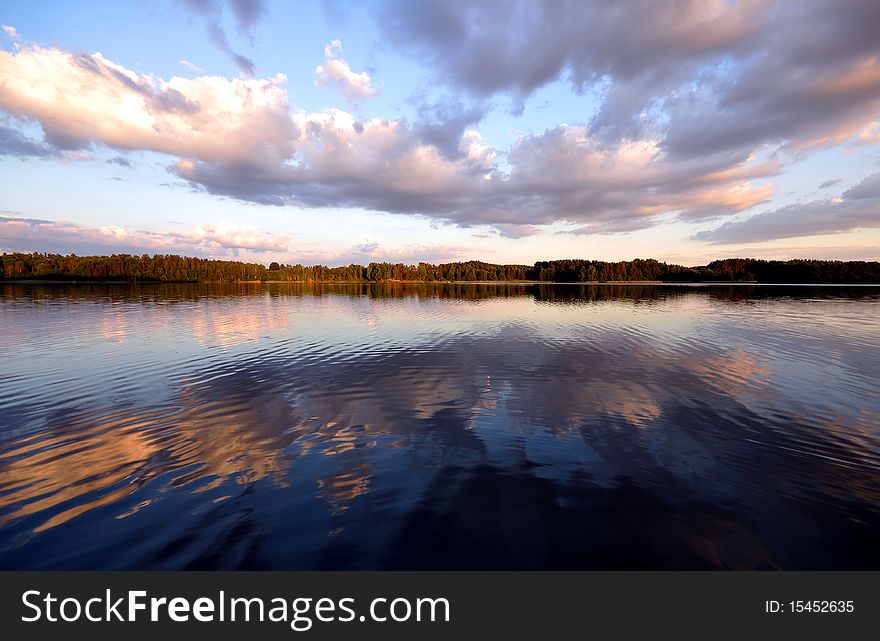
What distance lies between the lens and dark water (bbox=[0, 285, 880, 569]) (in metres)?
10.8

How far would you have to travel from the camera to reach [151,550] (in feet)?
34.6

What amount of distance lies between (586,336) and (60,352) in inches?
2232

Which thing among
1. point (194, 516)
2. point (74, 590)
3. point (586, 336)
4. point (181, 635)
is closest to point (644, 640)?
point (181, 635)

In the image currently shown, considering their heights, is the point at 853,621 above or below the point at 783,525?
below

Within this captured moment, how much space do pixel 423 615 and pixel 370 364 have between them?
24615mm

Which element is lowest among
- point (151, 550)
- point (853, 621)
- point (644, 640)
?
point (644, 640)

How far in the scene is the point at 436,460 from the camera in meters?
16.1

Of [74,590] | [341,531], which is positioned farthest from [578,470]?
[74,590]

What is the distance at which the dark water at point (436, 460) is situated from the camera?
10812 mm

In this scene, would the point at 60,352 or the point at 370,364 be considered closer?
the point at 370,364

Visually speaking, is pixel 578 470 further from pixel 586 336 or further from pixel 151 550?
pixel 586 336

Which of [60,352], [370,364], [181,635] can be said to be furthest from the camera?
[60,352]

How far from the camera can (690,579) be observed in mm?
10055

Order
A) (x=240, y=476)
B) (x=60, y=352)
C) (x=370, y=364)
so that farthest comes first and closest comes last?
(x=60, y=352) < (x=370, y=364) < (x=240, y=476)
